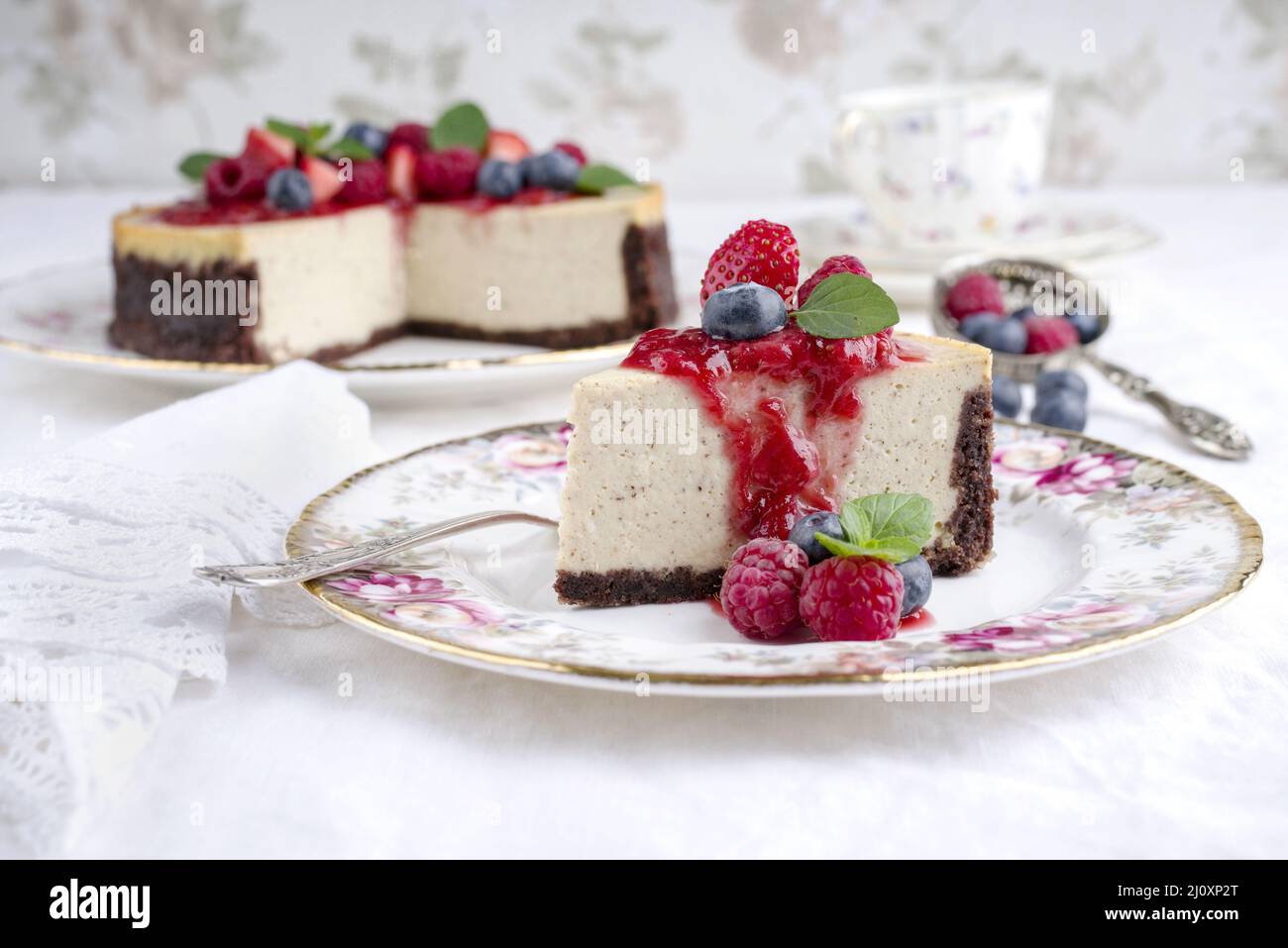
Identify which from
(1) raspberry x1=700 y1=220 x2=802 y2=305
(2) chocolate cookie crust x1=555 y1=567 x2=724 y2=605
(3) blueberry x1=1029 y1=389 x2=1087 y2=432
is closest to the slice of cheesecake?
(2) chocolate cookie crust x1=555 y1=567 x2=724 y2=605

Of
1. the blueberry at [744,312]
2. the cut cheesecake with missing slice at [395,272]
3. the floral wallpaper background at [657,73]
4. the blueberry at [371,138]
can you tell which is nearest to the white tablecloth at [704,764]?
the blueberry at [744,312]

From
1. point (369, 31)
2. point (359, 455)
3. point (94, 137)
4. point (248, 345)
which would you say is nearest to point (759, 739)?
point (359, 455)

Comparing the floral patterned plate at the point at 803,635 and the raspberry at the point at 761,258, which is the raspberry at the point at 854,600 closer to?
the floral patterned plate at the point at 803,635

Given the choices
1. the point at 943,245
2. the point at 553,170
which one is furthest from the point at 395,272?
the point at 943,245

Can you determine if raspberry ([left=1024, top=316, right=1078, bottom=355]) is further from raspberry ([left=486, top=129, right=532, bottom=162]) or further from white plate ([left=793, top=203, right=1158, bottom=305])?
raspberry ([left=486, top=129, right=532, bottom=162])

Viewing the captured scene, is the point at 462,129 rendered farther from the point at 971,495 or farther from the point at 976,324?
the point at 971,495

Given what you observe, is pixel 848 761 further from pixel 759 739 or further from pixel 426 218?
pixel 426 218
